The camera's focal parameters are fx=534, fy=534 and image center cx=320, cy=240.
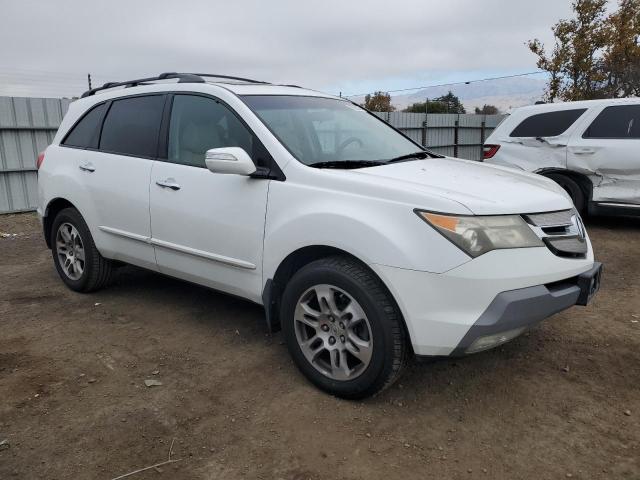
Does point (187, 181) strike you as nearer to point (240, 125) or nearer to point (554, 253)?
point (240, 125)

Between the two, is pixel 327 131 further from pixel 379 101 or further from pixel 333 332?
pixel 379 101

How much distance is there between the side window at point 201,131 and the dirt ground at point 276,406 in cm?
132

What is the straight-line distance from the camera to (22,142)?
29.6ft

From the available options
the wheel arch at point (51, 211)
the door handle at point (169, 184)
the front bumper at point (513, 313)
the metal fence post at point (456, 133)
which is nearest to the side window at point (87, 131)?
the wheel arch at point (51, 211)

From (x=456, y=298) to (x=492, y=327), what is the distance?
22 cm

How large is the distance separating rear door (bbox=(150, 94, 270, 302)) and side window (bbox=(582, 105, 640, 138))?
560 centimetres

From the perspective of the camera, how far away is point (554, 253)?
2.78 metres

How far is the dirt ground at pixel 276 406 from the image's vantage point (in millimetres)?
2461

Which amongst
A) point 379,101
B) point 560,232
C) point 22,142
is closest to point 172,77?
point 560,232

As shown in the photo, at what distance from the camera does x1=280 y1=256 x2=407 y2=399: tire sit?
271 cm

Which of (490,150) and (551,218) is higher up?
(490,150)

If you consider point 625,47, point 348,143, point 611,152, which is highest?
point 625,47

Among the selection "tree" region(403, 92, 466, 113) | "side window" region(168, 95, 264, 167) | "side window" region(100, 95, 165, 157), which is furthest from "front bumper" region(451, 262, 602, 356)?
"tree" region(403, 92, 466, 113)

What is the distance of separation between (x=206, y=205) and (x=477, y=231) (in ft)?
5.82
